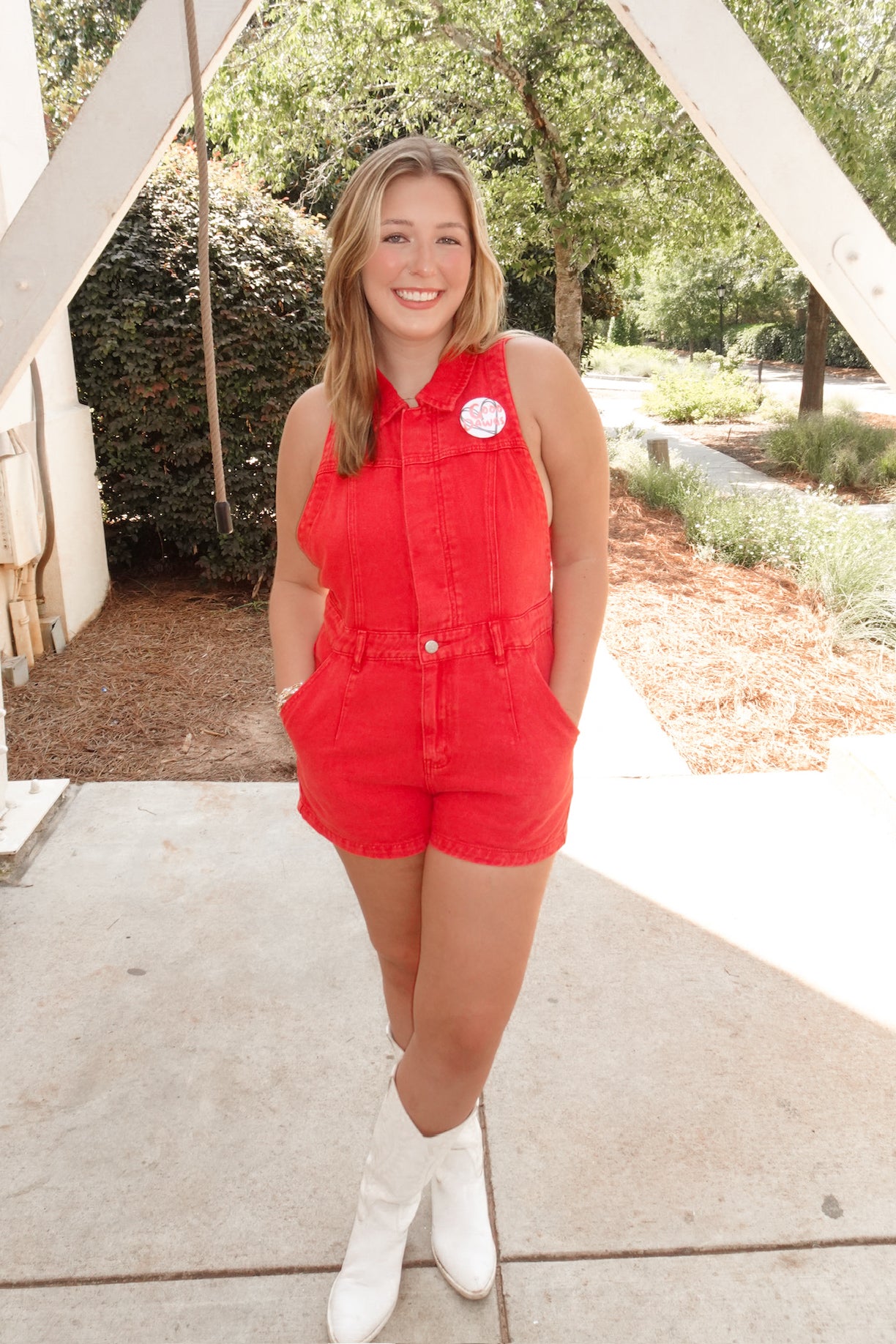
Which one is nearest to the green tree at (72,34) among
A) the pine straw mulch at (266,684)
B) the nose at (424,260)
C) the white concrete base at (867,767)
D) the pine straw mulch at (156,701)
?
the pine straw mulch at (156,701)

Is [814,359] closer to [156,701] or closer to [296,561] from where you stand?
[156,701]

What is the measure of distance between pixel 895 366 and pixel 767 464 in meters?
10.8

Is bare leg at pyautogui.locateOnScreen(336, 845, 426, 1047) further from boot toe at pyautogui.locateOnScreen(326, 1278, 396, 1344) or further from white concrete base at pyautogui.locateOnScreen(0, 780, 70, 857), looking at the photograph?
white concrete base at pyautogui.locateOnScreen(0, 780, 70, 857)

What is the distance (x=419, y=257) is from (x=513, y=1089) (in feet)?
6.10

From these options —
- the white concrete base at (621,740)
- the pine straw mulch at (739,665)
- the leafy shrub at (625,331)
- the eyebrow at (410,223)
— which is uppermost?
the eyebrow at (410,223)

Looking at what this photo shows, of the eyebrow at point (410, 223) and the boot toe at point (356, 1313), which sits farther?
the boot toe at point (356, 1313)

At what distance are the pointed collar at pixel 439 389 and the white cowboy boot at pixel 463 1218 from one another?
1253mm

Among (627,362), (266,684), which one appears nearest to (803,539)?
(266,684)

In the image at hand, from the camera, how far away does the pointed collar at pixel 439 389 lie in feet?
5.70

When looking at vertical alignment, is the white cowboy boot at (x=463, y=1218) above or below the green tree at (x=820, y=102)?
below

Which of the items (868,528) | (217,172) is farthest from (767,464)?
(217,172)

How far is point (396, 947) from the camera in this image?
1.93 meters

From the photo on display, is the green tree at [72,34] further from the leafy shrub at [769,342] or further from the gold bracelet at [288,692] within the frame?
the leafy shrub at [769,342]

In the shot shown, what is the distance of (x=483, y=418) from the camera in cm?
172
